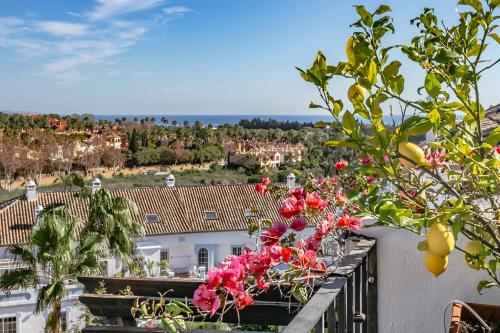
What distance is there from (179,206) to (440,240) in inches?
758

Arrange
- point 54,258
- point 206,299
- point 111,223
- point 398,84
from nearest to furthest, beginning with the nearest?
point 398,84
point 206,299
point 54,258
point 111,223

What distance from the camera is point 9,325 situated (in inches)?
496

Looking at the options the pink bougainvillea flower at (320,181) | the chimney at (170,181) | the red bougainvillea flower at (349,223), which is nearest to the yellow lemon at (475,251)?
the red bougainvillea flower at (349,223)

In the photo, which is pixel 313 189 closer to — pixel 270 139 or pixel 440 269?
pixel 440 269

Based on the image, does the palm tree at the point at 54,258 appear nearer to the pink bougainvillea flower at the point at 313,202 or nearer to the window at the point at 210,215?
the pink bougainvillea flower at the point at 313,202

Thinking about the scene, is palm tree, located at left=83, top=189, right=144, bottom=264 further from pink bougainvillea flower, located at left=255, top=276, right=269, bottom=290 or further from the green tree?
the green tree

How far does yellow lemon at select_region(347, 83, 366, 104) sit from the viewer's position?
910 millimetres

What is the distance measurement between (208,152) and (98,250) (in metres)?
32.1

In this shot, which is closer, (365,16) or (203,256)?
(365,16)

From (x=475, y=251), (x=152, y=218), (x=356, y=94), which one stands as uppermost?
(x=356, y=94)

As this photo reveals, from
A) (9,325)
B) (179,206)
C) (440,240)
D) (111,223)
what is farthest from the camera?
(179,206)

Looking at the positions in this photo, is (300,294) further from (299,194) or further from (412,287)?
(412,287)

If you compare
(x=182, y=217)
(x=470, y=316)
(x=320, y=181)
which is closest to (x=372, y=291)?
(x=470, y=316)

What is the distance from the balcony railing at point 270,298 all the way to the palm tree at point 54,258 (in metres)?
6.45
